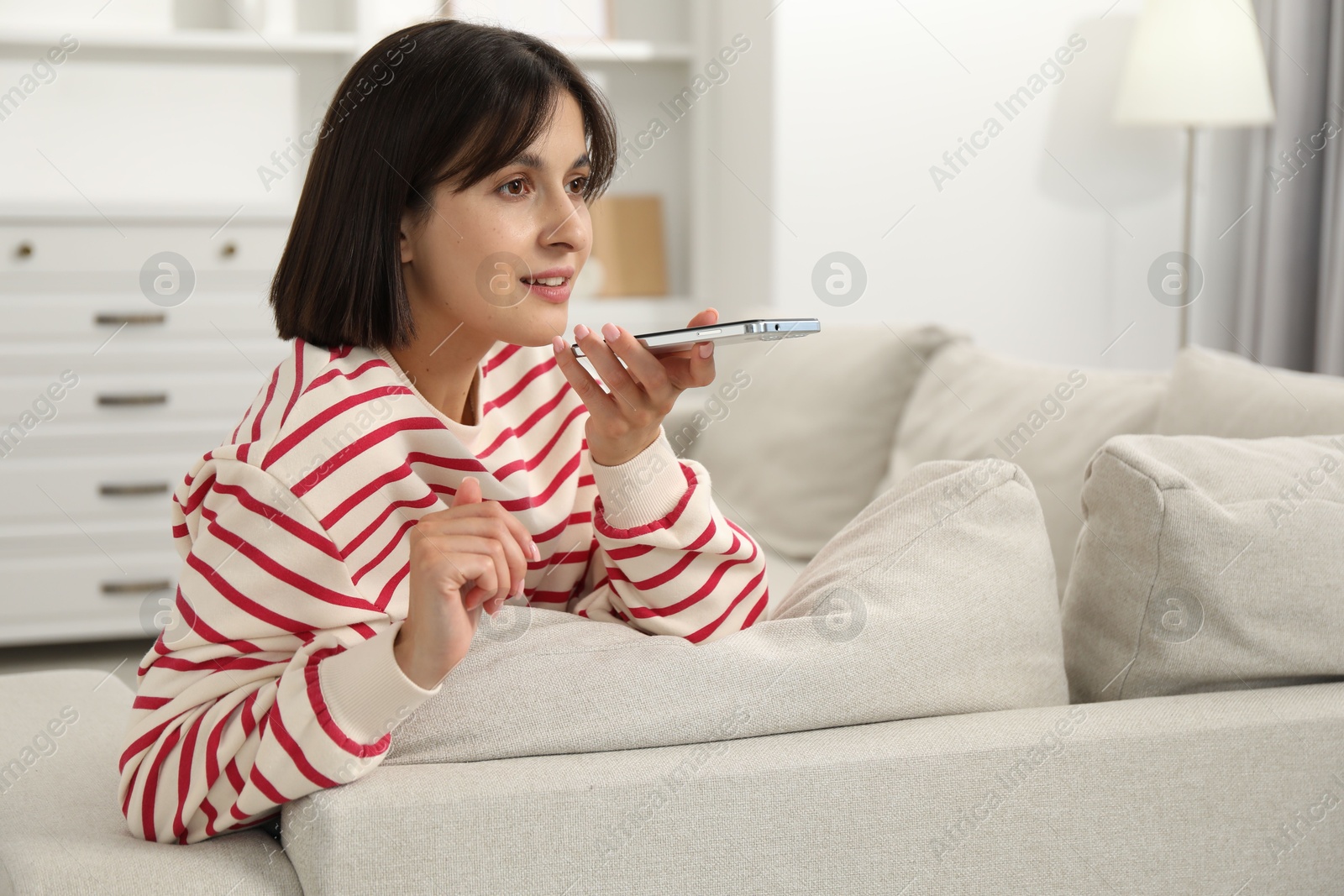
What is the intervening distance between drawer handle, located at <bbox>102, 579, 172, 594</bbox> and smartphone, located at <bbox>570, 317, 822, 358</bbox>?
239 cm

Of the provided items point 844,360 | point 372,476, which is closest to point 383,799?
point 372,476

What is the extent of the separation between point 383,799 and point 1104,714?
19.8 inches

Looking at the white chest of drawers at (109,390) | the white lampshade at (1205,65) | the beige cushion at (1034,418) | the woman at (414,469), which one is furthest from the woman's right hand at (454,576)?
the white lampshade at (1205,65)

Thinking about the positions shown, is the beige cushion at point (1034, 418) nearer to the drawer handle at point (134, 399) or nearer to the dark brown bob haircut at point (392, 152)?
the dark brown bob haircut at point (392, 152)

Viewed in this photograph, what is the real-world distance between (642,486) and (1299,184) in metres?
2.49

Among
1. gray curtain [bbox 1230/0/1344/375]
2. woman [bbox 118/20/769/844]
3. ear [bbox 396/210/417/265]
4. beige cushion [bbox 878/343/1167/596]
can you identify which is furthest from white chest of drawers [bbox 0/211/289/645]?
gray curtain [bbox 1230/0/1344/375]

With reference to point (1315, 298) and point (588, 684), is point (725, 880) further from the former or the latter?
point (1315, 298)

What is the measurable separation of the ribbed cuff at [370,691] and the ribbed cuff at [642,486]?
0.29 m

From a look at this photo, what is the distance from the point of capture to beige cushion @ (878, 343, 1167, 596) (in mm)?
1669

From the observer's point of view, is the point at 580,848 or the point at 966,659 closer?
the point at 580,848

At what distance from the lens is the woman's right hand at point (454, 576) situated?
73 cm

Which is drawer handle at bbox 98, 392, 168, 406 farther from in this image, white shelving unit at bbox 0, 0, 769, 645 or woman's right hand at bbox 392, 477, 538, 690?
woman's right hand at bbox 392, 477, 538, 690

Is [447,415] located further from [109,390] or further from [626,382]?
[109,390]

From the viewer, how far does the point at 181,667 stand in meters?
0.84
